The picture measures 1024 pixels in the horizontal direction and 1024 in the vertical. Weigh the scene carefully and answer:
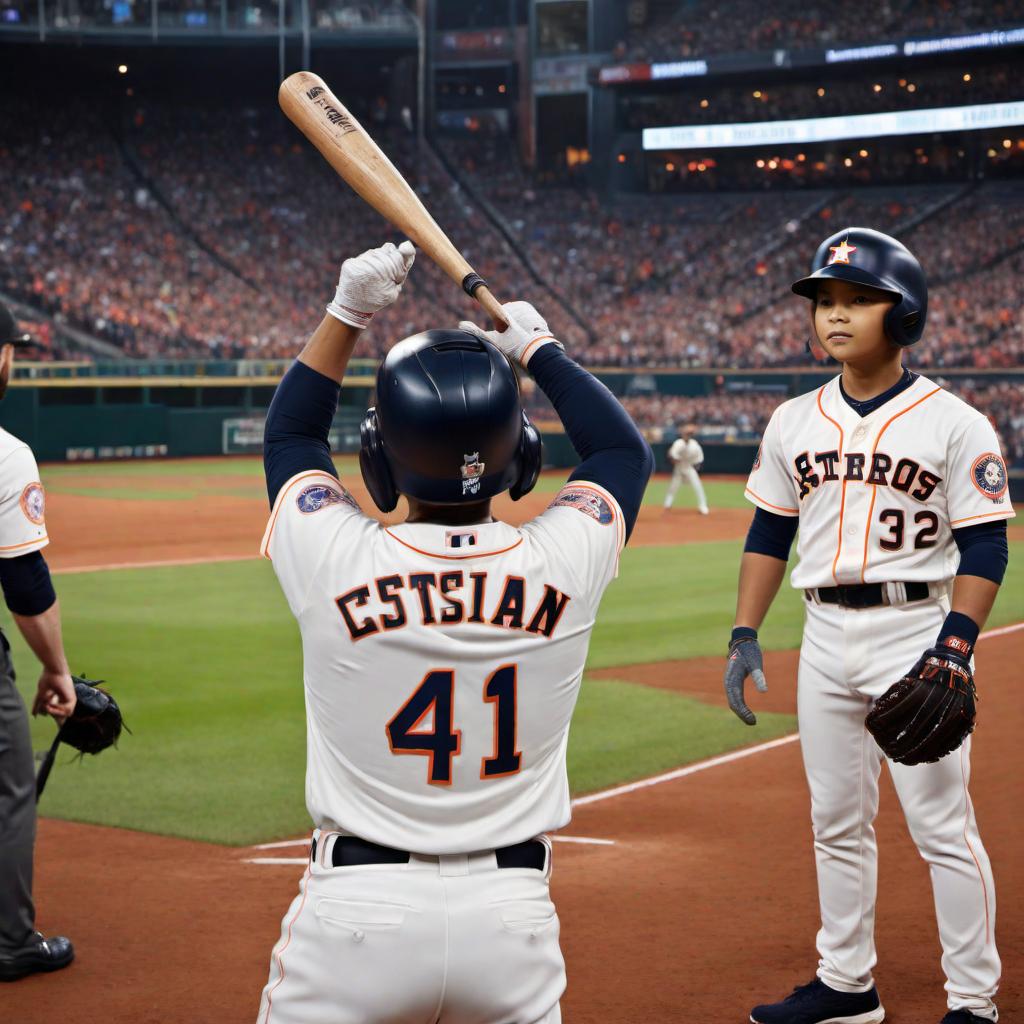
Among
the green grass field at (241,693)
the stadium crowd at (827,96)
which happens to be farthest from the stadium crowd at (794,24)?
the green grass field at (241,693)

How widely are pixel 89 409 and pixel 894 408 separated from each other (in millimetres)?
31679

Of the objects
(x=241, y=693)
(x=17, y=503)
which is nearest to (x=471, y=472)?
(x=17, y=503)

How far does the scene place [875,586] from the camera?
3.96 metres

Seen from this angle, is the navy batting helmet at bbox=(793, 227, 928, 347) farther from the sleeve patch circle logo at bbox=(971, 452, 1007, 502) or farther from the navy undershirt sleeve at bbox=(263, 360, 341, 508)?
the navy undershirt sleeve at bbox=(263, 360, 341, 508)

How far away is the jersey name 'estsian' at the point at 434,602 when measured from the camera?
2.25 metres

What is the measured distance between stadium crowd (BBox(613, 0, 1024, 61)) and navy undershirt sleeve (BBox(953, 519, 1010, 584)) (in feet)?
133

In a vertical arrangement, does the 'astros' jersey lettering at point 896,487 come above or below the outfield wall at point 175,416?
above

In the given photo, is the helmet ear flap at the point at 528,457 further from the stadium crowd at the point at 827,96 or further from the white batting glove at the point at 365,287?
the stadium crowd at the point at 827,96

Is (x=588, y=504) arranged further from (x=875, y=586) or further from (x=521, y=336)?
(x=875, y=586)

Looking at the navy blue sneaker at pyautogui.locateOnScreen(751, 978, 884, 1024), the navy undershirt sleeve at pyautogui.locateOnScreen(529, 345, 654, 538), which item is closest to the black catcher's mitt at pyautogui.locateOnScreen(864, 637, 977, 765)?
the navy blue sneaker at pyautogui.locateOnScreen(751, 978, 884, 1024)

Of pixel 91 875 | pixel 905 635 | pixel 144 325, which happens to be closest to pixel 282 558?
pixel 905 635

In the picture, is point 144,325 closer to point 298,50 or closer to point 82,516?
point 298,50

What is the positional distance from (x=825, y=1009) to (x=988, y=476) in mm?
1678

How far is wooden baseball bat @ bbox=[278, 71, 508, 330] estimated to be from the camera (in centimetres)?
266
